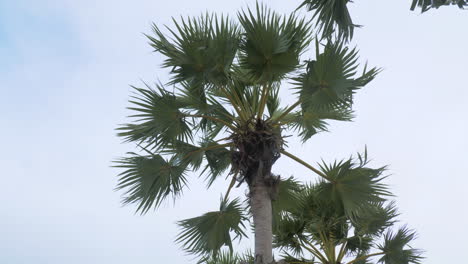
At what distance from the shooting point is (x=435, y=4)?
14.1 feet

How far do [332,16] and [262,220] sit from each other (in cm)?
288

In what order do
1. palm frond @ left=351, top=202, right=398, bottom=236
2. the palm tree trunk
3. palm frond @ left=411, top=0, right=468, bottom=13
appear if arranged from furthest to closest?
1. palm frond @ left=351, top=202, right=398, bottom=236
2. the palm tree trunk
3. palm frond @ left=411, top=0, right=468, bottom=13

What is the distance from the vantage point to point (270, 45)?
275 inches

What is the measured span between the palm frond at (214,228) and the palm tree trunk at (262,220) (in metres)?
1.00

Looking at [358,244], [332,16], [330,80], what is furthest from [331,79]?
[358,244]

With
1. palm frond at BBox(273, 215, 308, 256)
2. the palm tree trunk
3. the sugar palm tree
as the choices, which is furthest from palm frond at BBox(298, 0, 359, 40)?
palm frond at BBox(273, 215, 308, 256)

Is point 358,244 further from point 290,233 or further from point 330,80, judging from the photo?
point 330,80

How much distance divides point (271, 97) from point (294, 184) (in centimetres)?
148

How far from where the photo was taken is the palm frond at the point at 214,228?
25.9ft

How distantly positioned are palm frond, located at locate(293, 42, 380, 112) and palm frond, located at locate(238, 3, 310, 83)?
0.30 m

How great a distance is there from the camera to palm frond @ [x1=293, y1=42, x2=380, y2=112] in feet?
22.2

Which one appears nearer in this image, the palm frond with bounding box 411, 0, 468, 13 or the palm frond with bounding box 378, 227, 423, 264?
the palm frond with bounding box 411, 0, 468, 13

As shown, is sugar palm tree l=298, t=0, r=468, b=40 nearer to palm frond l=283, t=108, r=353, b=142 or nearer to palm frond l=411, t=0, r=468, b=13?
palm frond l=411, t=0, r=468, b=13

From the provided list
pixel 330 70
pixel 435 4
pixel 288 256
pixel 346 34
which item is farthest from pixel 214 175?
pixel 435 4
